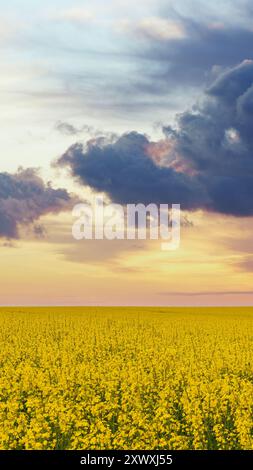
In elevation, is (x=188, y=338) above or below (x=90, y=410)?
above

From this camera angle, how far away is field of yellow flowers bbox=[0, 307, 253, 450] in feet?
44.8

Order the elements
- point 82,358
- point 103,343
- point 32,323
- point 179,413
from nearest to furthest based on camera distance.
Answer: point 179,413, point 82,358, point 103,343, point 32,323

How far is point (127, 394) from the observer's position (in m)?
16.5

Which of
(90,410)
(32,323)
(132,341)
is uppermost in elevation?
(32,323)

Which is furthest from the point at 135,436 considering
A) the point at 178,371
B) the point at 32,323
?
the point at 32,323

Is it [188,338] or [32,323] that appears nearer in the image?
[188,338]

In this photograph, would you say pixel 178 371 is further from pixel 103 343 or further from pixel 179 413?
pixel 103 343

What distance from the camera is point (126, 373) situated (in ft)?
63.7

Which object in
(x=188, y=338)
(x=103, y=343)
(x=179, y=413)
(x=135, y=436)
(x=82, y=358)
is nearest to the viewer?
(x=135, y=436)

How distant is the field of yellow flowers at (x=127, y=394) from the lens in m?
13.6
